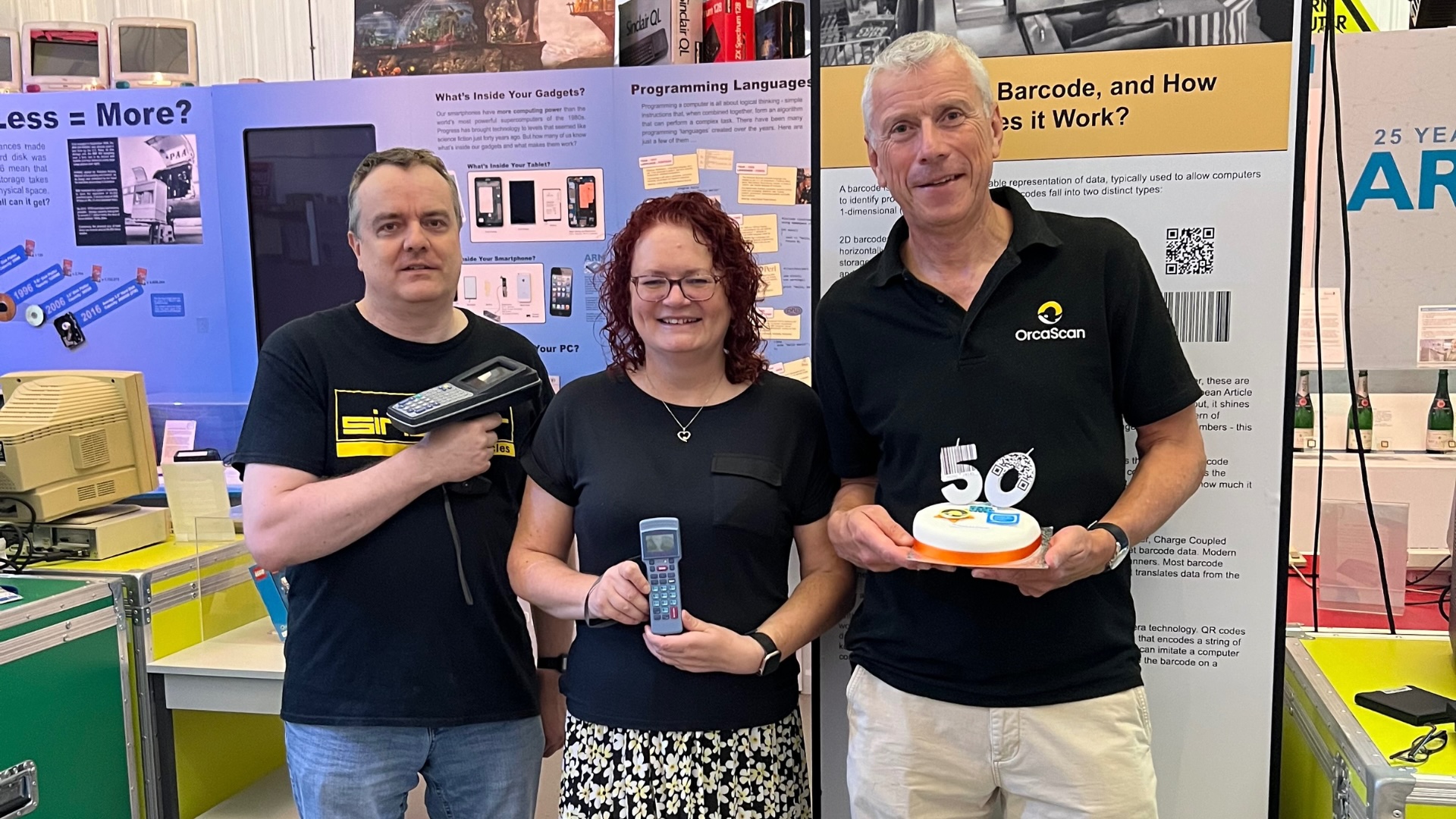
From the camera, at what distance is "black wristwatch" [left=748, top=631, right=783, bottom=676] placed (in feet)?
4.93

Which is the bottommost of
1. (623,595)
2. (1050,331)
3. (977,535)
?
(623,595)

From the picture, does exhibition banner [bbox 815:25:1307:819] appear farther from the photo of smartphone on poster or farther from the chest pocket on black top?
the photo of smartphone on poster

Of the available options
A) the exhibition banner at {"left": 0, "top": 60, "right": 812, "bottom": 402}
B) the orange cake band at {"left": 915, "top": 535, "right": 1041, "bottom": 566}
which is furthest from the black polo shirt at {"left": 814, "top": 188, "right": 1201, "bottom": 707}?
the exhibition banner at {"left": 0, "top": 60, "right": 812, "bottom": 402}

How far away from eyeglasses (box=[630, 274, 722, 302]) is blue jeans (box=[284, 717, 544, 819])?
2.66 ft

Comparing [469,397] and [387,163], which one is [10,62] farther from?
[469,397]

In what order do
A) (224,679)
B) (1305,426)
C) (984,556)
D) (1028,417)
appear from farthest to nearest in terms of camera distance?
1. (1305,426)
2. (224,679)
3. (1028,417)
4. (984,556)

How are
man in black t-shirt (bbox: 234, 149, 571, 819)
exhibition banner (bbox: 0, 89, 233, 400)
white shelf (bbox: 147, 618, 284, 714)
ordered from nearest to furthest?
man in black t-shirt (bbox: 234, 149, 571, 819), white shelf (bbox: 147, 618, 284, 714), exhibition banner (bbox: 0, 89, 233, 400)

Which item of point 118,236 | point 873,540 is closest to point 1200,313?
point 873,540

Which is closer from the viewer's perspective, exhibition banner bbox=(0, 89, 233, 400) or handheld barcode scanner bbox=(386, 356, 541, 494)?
handheld barcode scanner bbox=(386, 356, 541, 494)

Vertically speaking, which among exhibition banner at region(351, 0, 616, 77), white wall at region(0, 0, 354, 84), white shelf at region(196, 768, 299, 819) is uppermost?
white wall at region(0, 0, 354, 84)

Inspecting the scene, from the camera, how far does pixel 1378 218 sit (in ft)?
8.64

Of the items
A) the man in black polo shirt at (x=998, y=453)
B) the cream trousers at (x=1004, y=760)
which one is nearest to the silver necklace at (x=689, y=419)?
the man in black polo shirt at (x=998, y=453)

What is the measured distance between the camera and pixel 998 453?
1439 mm

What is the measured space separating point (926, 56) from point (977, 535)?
66cm
